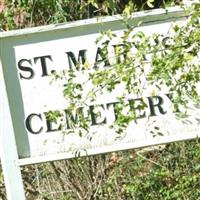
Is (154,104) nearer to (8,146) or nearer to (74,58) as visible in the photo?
(74,58)

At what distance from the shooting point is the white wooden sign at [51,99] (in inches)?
188

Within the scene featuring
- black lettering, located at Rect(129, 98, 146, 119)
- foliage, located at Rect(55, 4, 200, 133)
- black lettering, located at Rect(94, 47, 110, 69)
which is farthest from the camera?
black lettering, located at Rect(94, 47, 110, 69)

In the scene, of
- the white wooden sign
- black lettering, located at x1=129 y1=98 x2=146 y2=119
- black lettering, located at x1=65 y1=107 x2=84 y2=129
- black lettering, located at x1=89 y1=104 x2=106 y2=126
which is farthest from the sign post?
black lettering, located at x1=129 y1=98 x2=146 y2=119

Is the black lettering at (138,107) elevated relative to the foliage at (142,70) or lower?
lower

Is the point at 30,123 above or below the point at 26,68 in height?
below

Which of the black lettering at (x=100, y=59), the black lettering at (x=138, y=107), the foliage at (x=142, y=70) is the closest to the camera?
the foliage at (x=142, y=70)

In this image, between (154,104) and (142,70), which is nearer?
(142,70)

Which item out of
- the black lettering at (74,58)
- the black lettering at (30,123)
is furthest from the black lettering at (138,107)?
the black lettering at (30,123)

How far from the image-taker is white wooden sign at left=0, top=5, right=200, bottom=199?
4770 millimetres

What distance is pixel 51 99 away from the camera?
15.7 ft

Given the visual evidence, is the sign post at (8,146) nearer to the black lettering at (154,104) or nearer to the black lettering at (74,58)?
the black lettering at (74,58)

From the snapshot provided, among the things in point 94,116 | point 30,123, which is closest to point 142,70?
point 94,116

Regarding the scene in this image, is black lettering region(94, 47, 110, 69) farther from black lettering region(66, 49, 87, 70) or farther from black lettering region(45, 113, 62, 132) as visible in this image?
black lettering region(45, 113, 62, 132)

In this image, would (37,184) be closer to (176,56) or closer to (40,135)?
(40,135)
